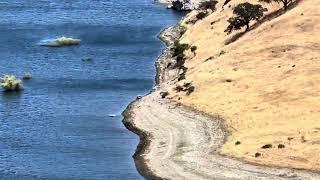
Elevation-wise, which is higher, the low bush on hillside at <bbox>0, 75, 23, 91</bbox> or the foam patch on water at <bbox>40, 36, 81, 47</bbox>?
the low bush on hillside at <bbox>0, 75, 23, 91</bbox>

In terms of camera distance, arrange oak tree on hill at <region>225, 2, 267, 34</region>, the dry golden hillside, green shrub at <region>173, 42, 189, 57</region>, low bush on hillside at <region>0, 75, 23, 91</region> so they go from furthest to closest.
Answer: green shrub at <region>173, 42, 189, 57</region>, oak tree on hill at <region>225, 2, 267, 34</region>, low bush on hillside at <region>0, 75, 23, 91</region>, the dry golden hillside

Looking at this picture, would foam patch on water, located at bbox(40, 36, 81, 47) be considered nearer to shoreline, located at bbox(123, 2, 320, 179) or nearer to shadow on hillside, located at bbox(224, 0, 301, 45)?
shadow on hillside, located at bbox(224, 0, 301, 45)

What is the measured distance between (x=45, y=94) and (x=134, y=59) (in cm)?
2797

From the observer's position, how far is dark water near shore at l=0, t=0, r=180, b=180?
9444cm

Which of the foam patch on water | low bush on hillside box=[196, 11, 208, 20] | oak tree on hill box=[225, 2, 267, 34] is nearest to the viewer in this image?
oak tree on hill box=[225, 2, 267, 34]

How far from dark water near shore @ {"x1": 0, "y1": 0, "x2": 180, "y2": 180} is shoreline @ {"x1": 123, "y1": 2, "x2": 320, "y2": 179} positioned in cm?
188

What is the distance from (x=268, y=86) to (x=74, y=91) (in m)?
32.7

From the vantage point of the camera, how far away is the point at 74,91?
422ft

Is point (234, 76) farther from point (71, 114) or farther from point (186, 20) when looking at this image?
point (186, 20)

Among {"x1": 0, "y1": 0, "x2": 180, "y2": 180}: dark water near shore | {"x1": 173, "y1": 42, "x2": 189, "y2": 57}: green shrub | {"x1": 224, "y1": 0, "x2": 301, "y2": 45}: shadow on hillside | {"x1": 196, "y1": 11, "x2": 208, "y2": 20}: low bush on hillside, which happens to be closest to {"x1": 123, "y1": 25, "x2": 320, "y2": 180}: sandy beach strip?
{"x1": 0, "y1": 0, "x2": 180, "y2": 180}: dark water near shore

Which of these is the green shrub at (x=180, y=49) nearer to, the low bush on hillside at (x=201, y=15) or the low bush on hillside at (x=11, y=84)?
the low bush on hillside at (x=201, y=15)

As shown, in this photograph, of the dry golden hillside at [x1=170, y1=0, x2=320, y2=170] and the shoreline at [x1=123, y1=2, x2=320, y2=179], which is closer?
the shoreline at [x1=123, y1=2, x2=320, y2=179]

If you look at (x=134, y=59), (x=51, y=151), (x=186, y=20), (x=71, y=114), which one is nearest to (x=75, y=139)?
(x=51, y=151)

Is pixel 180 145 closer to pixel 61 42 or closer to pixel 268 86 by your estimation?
pixel 268 86
